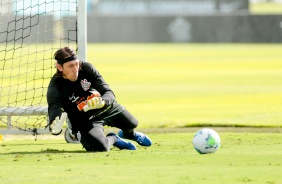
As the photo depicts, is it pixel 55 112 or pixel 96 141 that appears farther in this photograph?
pixel 96 141

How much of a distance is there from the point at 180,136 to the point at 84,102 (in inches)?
96.6

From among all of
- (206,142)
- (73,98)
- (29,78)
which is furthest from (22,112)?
(29,78)

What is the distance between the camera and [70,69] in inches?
368

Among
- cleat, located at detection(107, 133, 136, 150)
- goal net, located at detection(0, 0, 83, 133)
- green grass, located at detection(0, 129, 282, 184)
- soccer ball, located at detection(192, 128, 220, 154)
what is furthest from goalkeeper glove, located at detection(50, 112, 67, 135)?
goal net, located at detection(0, 0, 83, 133)

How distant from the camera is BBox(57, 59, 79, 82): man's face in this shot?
9320 mm

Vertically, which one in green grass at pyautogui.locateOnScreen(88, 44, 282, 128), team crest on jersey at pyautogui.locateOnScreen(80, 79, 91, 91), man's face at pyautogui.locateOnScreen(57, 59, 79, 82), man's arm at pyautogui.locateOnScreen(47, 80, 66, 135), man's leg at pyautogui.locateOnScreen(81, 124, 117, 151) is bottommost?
green grass at pyautogui.locateOnScreen(88, 44, 282, 128)

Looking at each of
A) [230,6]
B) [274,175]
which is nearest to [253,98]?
[274,175]

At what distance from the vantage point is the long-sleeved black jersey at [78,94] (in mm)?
9469

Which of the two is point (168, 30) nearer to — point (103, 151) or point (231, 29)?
point (231, 29)

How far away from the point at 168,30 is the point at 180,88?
89.3 ft

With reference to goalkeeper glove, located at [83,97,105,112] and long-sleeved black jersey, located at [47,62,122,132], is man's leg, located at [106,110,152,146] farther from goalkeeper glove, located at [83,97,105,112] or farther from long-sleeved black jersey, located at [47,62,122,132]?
goalkeeper glove, located at [83,97,105,112]

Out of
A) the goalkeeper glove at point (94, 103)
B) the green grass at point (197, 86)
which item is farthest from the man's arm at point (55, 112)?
the green grass at point (197, 86)

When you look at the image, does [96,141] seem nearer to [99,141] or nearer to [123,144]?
[99,141]

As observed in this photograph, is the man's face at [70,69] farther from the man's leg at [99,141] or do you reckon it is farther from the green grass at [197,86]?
the green grass at [197,86]
